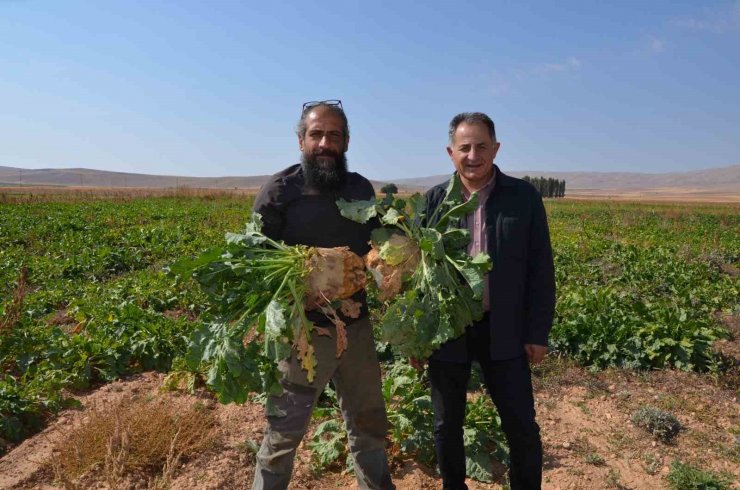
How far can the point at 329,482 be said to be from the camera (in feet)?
12.5

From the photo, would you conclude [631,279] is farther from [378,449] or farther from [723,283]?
[378,449]

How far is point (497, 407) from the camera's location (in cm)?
306

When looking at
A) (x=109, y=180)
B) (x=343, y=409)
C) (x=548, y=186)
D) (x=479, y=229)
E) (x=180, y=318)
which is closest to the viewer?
(x=479, y=229)

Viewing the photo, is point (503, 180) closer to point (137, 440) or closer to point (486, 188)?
point (486, 188)

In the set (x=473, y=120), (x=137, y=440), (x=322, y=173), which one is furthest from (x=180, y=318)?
(x=473, y=120)

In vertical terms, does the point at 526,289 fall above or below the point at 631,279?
above

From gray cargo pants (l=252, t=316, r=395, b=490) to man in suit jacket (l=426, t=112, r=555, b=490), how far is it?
43 centimetres

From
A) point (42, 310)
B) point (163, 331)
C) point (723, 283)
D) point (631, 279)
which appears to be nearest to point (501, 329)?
point (163, 331)

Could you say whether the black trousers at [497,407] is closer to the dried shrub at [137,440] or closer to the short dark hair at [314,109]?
the short dark hair at [314,109]

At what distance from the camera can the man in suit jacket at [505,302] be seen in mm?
2998

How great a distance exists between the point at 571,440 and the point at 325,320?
8.65 ft

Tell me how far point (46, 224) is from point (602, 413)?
1862 cm

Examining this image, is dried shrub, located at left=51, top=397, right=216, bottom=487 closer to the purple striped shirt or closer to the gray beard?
the gray beard

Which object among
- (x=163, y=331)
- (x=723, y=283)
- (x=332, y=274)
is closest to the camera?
(x=332, y=274)
